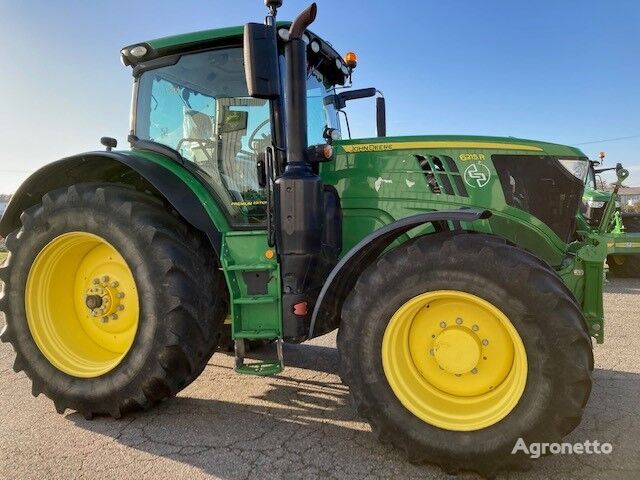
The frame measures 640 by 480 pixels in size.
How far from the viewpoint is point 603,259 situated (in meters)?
2.50

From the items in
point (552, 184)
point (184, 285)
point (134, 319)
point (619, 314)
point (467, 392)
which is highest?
point (552, 184)

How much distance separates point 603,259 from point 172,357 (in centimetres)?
240

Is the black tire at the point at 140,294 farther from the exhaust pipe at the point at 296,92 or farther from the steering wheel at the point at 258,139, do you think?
the exhaust pipe at the point at 296,92

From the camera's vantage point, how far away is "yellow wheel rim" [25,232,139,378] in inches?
116

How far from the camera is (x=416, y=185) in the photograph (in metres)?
2.74

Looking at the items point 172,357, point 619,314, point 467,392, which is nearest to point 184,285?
point 172,357

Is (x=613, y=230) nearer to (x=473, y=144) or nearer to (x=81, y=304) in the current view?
(x=473, y=144)

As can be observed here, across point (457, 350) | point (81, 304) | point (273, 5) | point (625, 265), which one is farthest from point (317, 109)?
point (625, 265)

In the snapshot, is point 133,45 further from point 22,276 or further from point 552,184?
point 552,184

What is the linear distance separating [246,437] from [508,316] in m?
1.49

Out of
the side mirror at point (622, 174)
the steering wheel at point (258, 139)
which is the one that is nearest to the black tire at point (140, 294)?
the steering wheel at point (258, 139)

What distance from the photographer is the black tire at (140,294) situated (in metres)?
2.62

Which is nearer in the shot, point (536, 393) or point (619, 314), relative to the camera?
point (536, 393)

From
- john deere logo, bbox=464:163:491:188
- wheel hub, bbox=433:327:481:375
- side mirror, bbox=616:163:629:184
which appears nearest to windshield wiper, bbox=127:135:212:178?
john deere logo, bbox=464:163:491:188
